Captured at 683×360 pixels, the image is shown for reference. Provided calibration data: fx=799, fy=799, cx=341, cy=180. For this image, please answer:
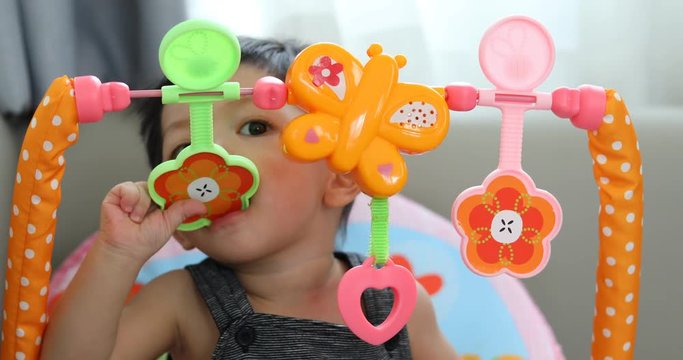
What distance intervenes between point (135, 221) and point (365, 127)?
273 mm

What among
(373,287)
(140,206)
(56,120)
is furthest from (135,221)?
(373,287)

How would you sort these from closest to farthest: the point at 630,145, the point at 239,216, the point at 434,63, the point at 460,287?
the point at 630,145 → the point at 239,216 → the point at 460,287 → the point at 434,63

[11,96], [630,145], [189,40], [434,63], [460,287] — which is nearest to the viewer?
[189,40]

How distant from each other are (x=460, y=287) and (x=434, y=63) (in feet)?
1.20

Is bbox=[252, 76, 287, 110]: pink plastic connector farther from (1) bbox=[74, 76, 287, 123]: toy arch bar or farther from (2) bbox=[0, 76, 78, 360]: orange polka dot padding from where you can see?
(2) bbox=[0, 76, 78, 360]: orange polka dot padding

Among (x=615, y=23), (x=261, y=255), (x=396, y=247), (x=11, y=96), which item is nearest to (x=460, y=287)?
(x=396, y=247)

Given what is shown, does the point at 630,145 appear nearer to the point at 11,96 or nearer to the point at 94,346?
the point at 94,346

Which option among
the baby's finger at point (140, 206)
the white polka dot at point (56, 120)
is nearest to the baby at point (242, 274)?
the baby's finger at point (140, 206)

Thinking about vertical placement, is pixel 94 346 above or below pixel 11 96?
below

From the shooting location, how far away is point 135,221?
730mm

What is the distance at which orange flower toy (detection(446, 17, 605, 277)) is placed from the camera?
62 centimetres

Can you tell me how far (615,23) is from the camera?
126 centimetres

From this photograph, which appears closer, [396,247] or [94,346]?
[94,346]

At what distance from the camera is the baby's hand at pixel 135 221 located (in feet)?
2.35
